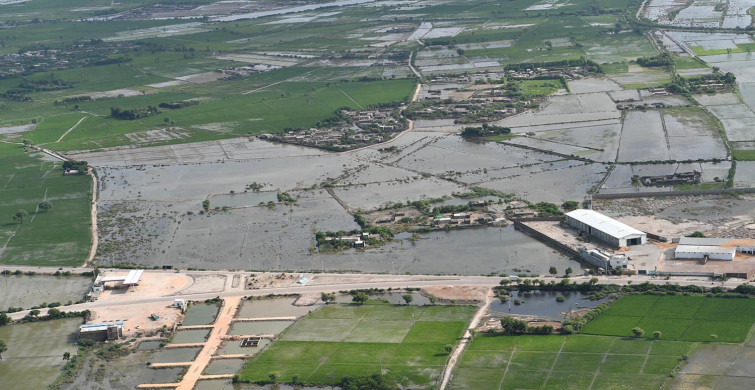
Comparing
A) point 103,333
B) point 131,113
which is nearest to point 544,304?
point 103,333

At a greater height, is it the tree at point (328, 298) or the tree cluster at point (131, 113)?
the tree at point (328, 298)

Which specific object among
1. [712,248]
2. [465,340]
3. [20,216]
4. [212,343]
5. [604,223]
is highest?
[712,248]

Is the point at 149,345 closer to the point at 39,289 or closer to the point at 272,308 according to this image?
the point at 272,308

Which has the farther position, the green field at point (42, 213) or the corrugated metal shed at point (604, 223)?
the green field at point (42, 213)

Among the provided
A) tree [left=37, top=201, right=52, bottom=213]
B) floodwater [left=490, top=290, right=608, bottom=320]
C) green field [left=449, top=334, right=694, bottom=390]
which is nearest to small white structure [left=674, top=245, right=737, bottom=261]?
floodwater [left=490, top=290, right=608, bottom=320]

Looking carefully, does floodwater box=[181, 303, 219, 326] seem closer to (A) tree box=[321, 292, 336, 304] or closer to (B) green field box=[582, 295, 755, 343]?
(A) tree box=[321, 292, 336, 304]

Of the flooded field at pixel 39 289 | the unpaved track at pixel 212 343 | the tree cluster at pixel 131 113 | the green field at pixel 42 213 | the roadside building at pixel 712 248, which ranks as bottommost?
the tree cluster at pixel 131 113

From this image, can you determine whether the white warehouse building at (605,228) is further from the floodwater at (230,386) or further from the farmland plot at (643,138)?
the floodwater at (230,386)

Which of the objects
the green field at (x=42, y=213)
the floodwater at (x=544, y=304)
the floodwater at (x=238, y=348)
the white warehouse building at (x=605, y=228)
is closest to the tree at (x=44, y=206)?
the green field at (x=42, y=213)
